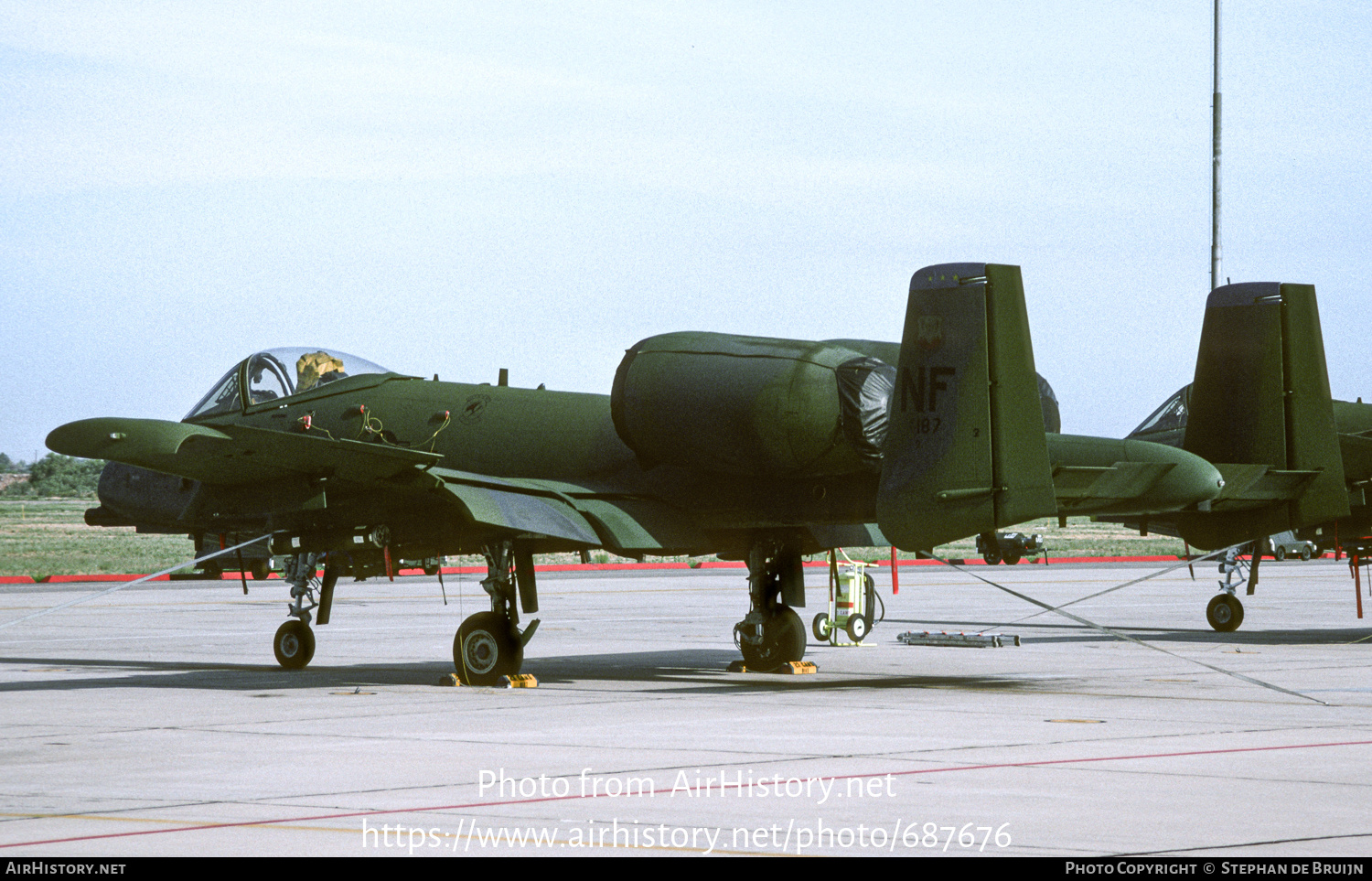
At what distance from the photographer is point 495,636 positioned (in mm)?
18656

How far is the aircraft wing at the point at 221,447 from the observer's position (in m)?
17.3

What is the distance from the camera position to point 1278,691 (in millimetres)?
17328

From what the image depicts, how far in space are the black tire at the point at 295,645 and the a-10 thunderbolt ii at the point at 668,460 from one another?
0.09ft

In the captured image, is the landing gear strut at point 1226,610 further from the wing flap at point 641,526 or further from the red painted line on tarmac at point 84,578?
the red painted line on tarmac at point 84,578

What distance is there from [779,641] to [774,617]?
0.29 meters

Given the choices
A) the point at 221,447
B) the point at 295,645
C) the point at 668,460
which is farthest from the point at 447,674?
the point at 221,447

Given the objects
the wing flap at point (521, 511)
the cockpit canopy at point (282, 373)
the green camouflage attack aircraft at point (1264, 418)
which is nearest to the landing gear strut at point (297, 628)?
the cockpit canopy at point (282, 373)

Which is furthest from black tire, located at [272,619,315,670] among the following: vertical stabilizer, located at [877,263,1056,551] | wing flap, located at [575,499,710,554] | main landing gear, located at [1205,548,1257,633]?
main landing gear, located at [1205,548,1257,633]

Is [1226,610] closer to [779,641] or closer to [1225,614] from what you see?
[1225,614]

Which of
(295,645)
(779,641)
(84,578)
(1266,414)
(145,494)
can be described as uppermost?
(1266,414)

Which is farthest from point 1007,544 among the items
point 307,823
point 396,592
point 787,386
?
point 307,823

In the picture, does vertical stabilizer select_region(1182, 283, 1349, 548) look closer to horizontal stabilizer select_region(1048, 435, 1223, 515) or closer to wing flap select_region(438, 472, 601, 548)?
horizontal stabilizer select_region(1048, 435, 1223, 515)

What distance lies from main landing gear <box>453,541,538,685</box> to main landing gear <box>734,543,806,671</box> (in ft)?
8.89
